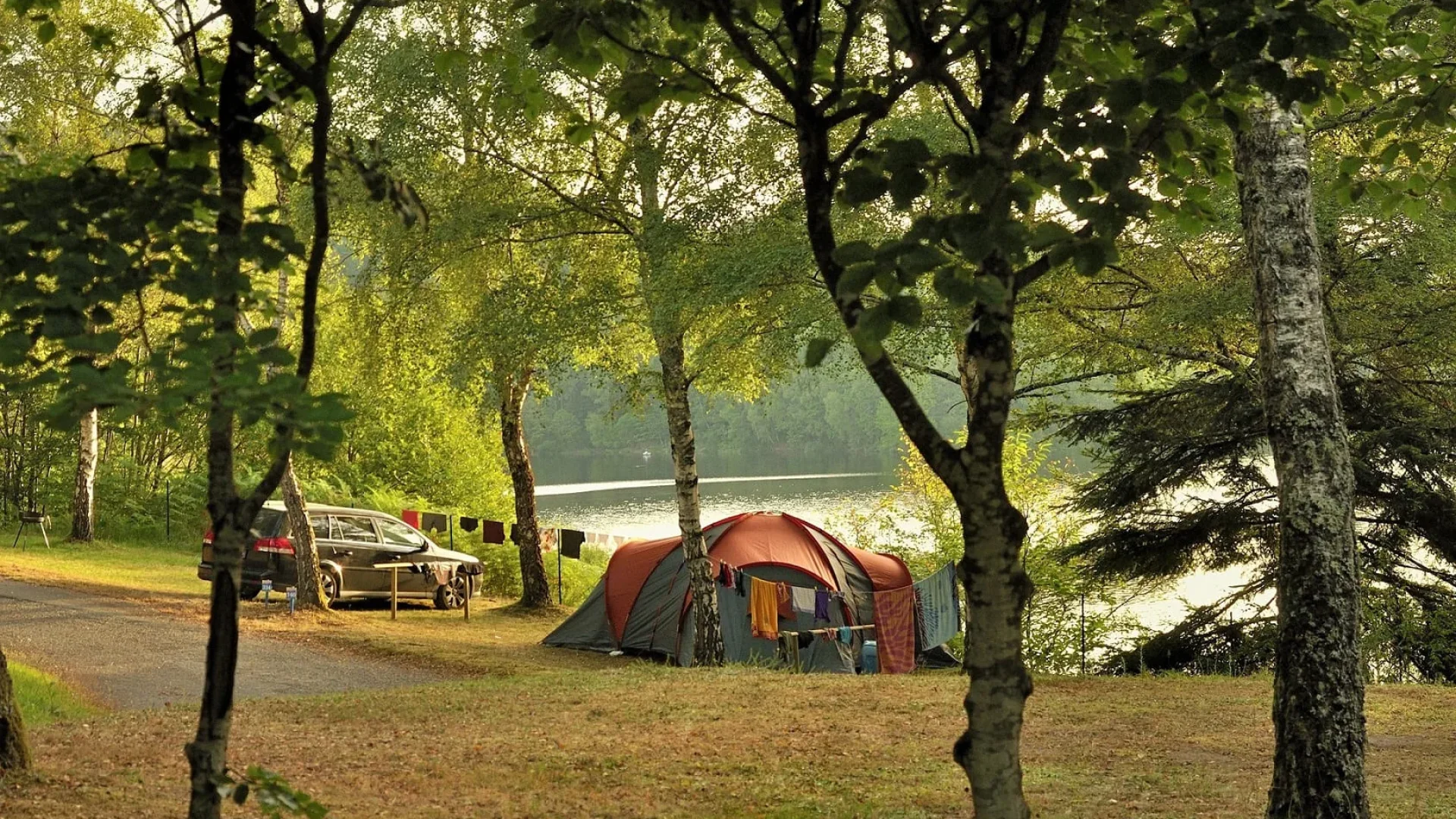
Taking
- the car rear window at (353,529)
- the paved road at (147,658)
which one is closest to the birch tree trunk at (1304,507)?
the paved road at (147,658)

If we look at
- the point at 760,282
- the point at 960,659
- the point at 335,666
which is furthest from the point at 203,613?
the point at 960,659

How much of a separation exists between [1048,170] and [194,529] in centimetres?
2559

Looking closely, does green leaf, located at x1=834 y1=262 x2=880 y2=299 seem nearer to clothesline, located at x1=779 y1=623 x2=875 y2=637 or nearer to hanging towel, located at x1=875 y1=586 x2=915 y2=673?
clothesline, located at x1=779 y1=623 x2=875 y2=637

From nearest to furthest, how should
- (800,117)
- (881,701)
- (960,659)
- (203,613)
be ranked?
(800,117), (881,701), (203,613), (960,659)

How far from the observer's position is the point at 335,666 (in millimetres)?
12953

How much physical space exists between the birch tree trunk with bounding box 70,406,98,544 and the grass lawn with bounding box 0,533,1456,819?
13505mm

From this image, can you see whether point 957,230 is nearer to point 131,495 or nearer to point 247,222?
point 247,222

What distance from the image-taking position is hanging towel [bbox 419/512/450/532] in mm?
22625

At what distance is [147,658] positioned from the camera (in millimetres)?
12539

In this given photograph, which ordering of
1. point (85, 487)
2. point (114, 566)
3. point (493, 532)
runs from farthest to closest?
point (85, 487) < point (493, 532) < point (114, 566)

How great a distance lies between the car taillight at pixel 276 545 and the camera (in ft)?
57.3

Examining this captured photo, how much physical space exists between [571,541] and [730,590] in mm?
4105

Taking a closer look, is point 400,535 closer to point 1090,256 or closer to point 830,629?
point 830,629

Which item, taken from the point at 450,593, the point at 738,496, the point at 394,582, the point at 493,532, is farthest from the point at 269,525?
the point at 738,496
